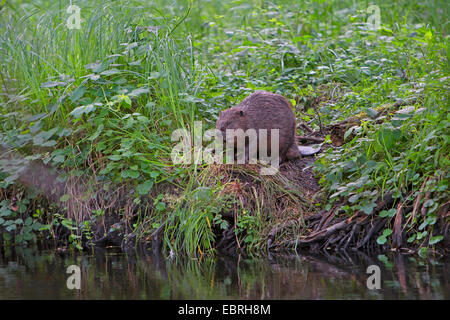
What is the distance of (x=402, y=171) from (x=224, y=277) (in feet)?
3.97

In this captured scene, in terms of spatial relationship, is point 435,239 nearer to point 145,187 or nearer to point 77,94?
point 145,187

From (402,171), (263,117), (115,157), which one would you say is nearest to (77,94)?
(115,157)

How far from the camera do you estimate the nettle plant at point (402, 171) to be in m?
3.39

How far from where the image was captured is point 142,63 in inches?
171

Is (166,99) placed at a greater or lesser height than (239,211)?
greater

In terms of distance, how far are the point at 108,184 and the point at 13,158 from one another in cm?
71

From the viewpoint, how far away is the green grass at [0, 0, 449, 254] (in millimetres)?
3631

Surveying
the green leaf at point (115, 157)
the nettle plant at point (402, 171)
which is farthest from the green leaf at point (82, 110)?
the nettle plant at point (402, 171)

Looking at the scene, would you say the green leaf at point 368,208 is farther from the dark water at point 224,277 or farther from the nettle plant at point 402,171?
the dark water at point 224,277

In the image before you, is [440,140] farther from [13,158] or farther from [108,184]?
[13,158]

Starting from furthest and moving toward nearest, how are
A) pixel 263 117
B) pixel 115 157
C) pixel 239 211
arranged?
pixel 263 117
pixel 115 157
pixel 239 211

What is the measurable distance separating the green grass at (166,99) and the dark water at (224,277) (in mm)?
312

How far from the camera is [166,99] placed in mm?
4098
